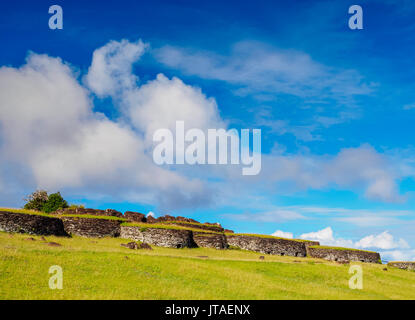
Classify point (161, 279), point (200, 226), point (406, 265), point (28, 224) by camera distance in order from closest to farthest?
point (161, 279) < point (28, 224) < point (200, 226) < point (406, 265)

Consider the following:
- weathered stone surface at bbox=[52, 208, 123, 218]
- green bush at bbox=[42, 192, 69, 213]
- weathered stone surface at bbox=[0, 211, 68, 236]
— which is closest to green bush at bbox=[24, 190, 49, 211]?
green bush at bbox=[42, 192, 69, 213]

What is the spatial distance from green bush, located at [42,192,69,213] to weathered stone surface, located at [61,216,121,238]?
1389 inches

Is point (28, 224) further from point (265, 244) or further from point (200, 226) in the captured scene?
point (265, 244)

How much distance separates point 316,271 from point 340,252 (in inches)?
1252

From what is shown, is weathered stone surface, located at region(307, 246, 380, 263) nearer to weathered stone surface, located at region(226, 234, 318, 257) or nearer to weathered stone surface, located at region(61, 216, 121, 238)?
weathered stone surface, located at region(226, 234, 318, 257)

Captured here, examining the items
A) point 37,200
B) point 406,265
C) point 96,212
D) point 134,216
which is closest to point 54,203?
point 37,200

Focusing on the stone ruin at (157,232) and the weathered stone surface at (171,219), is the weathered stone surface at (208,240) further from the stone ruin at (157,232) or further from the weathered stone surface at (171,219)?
the weathered stone surface at (171,219)

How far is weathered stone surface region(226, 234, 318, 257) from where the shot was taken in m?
55.2

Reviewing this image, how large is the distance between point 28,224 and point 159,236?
1577 cm

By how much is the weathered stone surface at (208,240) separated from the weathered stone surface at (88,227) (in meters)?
12.0

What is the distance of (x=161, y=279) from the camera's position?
24.4m
